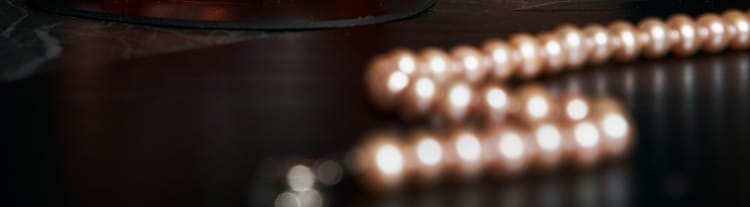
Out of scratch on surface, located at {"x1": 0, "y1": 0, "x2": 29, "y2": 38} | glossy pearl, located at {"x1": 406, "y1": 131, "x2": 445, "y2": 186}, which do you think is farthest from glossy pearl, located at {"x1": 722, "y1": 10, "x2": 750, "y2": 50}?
scratch on surface, located at {"x1": 0, "y1": 0, "x2": 29, "y2": 38}

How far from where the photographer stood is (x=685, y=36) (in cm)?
89

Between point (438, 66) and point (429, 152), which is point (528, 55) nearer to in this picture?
point (438, 66)

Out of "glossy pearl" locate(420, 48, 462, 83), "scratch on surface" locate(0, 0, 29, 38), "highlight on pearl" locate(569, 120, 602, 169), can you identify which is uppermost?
"scratch on surface" locate(0, 0, 29, 38)

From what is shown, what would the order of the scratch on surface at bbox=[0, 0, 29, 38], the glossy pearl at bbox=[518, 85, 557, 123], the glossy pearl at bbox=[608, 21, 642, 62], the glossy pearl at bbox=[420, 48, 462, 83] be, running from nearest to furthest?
the glossy pearl at bbox=[518, 85, 557, 123], the glossy pearl at bbox=[420, 48, 462, 83], the glossy pearl at bbox=[608, 21, 642, 62], the scratch on surface at bbox=[0, 0, 29, 38]

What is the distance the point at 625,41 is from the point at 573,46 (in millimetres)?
55

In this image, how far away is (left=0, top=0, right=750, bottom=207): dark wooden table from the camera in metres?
0.55

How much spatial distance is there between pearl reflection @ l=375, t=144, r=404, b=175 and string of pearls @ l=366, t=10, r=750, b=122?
0.14m

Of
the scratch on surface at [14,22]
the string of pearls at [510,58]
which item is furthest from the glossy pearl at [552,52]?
the scratch on surface at [14,22]

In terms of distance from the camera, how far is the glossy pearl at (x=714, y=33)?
0.91 m

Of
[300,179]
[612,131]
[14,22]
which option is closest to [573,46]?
[612,131]

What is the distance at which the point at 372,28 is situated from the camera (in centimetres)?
107

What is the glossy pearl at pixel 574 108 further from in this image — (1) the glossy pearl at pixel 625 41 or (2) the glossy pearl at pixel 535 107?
(1) the glossy pearl at pixel 625 41

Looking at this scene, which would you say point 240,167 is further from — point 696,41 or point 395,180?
point 696,41

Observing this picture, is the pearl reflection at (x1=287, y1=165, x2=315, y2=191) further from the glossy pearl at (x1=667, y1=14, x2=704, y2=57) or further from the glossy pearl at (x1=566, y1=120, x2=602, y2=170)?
the glossy pearl at (x1=667, y1=14, x2=704, y2=57)
